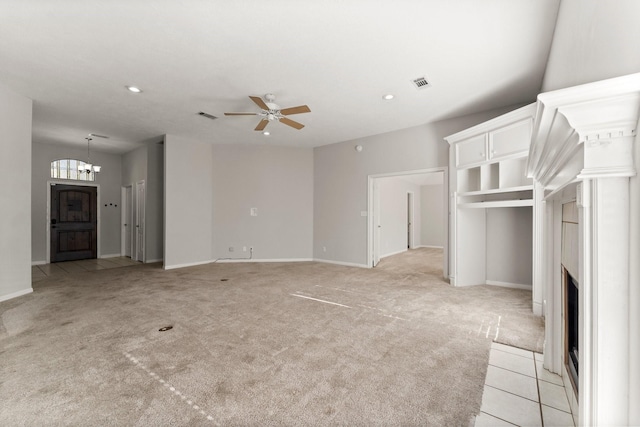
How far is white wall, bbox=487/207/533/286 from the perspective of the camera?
413 centimetres

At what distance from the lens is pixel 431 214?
9.55 m

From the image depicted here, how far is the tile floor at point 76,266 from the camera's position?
544 cm

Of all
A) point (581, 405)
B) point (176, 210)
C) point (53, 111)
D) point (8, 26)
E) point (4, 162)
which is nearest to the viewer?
point (581, 405)

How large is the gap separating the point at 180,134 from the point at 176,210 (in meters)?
1.61

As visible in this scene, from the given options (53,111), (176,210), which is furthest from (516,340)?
(53,111)

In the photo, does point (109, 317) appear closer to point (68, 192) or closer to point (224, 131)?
point (224, 131)

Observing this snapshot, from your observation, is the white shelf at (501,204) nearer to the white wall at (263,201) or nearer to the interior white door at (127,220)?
the white wall at (263,201)

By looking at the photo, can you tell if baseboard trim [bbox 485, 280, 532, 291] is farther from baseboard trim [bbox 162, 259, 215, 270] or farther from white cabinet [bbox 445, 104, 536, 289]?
baseboard trim [bbox 162, 259, 215, 270]

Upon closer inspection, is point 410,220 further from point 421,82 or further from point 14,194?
point 14,194

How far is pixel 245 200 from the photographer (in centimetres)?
Answer: 664

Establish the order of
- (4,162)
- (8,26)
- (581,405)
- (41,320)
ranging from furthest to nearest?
(4,162) → (41,320) → (8,26) → (581,405)

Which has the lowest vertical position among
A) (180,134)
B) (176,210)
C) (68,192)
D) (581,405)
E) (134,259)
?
(134,259)

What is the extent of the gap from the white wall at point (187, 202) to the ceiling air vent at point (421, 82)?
487 cm

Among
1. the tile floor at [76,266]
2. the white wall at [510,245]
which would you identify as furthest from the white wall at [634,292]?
the tile floor at [76,266]
